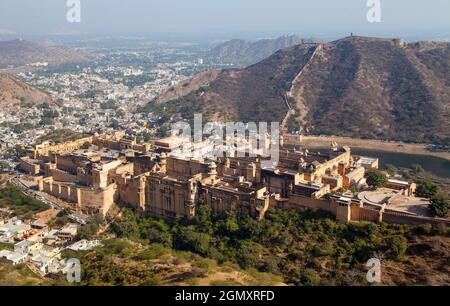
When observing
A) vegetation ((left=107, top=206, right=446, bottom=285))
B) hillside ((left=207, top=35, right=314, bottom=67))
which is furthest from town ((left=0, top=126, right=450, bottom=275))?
hillside ((left=207, top=35, right=314, bottom=67))

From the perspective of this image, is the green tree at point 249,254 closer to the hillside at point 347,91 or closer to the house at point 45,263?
the house at point 45,263

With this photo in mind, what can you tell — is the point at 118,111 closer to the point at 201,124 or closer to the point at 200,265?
the point at 201,124

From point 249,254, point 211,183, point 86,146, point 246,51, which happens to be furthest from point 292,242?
point 246,51

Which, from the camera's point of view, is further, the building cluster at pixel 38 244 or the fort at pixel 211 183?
the fort at pixel 211 183

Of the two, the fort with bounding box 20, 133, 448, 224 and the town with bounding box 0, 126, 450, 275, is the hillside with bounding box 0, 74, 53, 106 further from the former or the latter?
the town with bounding box 0, 126, 450, 275

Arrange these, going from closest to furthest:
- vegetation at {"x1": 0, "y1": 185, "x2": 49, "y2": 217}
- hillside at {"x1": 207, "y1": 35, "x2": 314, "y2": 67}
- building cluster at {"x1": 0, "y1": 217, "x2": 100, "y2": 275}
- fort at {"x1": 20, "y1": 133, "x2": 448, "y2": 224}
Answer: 1. building cluster at {"x1": 0, "y1": 217, "x2": 100, "y2": 275}
2. fort at {"x1": 20, "y1": 133, "x2": 448, "y2": 224}
3. vegetation at {"x1": 0, "y1": 185, "x2": 49, "y2": 217}
4. hillside at {"x1": 207, "y1": 35, "x2": 314, "y2": 67}

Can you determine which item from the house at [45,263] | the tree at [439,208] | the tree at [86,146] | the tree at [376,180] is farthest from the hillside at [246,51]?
the tree at [439,208]
